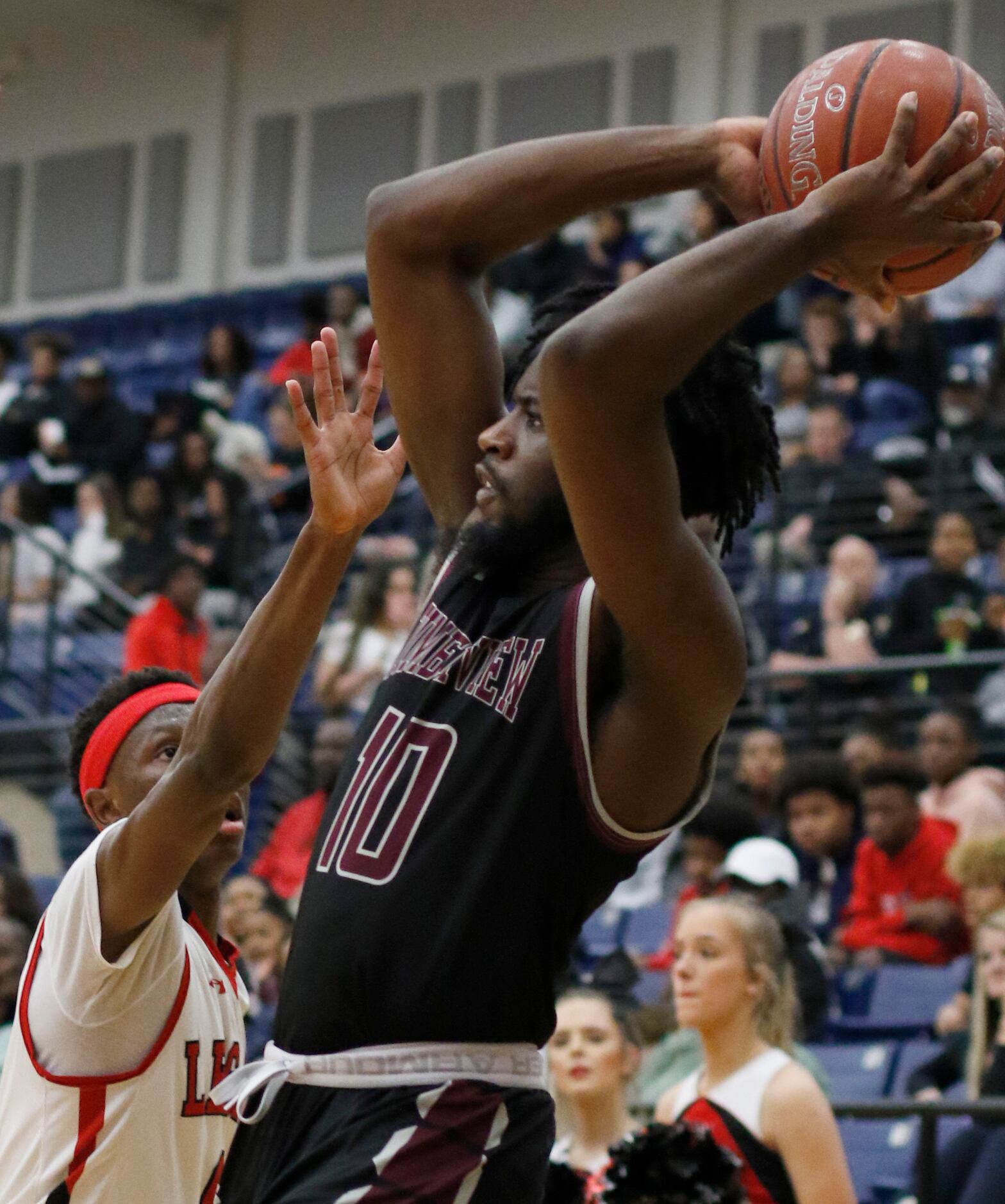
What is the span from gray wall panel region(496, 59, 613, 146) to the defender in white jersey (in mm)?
12821

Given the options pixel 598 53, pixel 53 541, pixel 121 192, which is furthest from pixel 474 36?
pixel 53 541

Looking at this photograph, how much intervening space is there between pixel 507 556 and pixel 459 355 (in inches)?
15.6

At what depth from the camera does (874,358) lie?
36.2ft

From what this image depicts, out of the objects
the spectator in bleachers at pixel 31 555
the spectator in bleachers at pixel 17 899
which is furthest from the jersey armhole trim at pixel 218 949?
the spectator in bleachers at pixel 31 555

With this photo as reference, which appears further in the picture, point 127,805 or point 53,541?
point 53,541

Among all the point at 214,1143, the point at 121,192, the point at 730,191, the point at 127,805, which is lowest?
the point at 214,1143

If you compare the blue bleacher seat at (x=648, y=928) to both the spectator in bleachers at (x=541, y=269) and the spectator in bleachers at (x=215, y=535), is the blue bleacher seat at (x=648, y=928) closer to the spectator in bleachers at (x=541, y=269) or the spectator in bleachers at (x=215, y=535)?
the spectator in bleachers at (x=215, y=535)

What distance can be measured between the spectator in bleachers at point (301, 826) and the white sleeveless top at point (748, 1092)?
13.9ft

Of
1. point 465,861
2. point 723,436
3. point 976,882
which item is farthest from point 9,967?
point 723,436

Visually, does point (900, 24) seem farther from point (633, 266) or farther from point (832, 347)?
point (832, 347)

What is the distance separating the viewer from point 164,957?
303cm

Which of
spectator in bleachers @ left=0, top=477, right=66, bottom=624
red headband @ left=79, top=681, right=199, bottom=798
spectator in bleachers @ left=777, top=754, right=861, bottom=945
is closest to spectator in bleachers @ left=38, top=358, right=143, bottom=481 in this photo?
spectator in bleachers @ left=0, top=477, right=66, bottom=624

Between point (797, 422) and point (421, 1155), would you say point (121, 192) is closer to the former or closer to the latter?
point (797, 422)

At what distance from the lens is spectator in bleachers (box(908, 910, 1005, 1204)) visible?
5340mm
